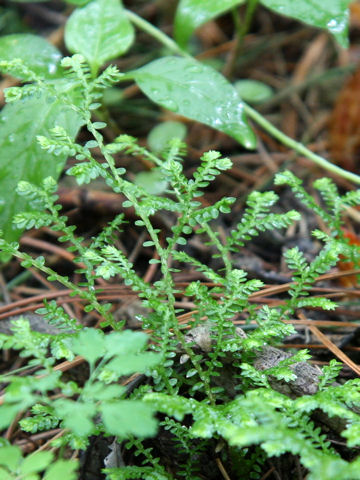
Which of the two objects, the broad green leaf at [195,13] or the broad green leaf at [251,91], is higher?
the broad green leaf at [195,13]

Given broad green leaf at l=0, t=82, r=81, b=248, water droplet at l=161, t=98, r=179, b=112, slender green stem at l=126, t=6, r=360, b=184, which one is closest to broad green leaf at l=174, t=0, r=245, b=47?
slender green stem at l=126, t=6, r=360, b=184

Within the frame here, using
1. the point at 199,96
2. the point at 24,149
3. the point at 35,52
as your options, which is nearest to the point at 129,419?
the point at 24,149

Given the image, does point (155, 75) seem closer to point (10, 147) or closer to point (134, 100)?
point (10, 147)

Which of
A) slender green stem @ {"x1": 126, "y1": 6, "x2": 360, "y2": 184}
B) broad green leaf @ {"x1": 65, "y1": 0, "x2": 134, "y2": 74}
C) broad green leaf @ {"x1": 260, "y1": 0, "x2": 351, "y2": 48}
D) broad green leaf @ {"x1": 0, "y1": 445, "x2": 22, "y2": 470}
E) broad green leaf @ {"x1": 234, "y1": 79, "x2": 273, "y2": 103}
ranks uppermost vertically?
broad green leaf @ {"x1": 260, "y1": 0, "x2": 351, "y2": 48}

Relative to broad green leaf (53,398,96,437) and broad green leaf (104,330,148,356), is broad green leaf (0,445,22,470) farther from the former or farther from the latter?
broad green leaf (104,330,148,356)

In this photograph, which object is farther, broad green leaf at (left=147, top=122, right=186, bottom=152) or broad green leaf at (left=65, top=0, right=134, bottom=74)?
broad green leaf at (left=147, top=122, right=186, bottom=152)

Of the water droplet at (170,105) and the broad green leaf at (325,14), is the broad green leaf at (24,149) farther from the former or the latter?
the broad green leaf at (325,14)

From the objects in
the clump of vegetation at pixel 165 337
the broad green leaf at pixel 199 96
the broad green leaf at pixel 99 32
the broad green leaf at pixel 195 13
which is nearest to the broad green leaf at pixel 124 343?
the clump of vegetation at pixel 165 337
